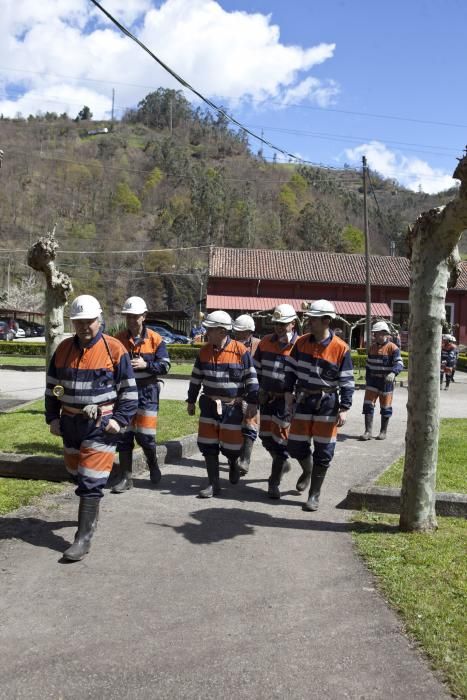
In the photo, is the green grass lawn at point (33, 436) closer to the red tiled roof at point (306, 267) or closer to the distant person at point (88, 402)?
the distant person at point (88, 402)

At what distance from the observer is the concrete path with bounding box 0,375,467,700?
10.5ft

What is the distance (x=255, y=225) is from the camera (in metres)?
88.0

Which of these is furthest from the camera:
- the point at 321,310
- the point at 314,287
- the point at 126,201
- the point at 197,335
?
the point at 126,201

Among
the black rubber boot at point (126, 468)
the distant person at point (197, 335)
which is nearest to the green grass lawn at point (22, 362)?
the distant person at point (197, 335)

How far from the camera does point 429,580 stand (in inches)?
175

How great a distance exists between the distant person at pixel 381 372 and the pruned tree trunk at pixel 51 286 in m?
4.96

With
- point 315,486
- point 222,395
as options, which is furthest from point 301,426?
point 222,395

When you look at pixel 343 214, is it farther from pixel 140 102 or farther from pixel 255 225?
pixel 140 102

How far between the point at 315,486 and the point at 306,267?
42.3 metres

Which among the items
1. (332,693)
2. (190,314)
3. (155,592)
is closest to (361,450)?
(155,592)

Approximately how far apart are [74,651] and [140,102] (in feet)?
568

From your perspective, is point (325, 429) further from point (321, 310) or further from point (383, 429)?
point (383, 429)

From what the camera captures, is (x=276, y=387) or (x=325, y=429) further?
(x=276, y=387)

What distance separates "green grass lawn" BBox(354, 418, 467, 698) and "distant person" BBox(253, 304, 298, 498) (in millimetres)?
1319
